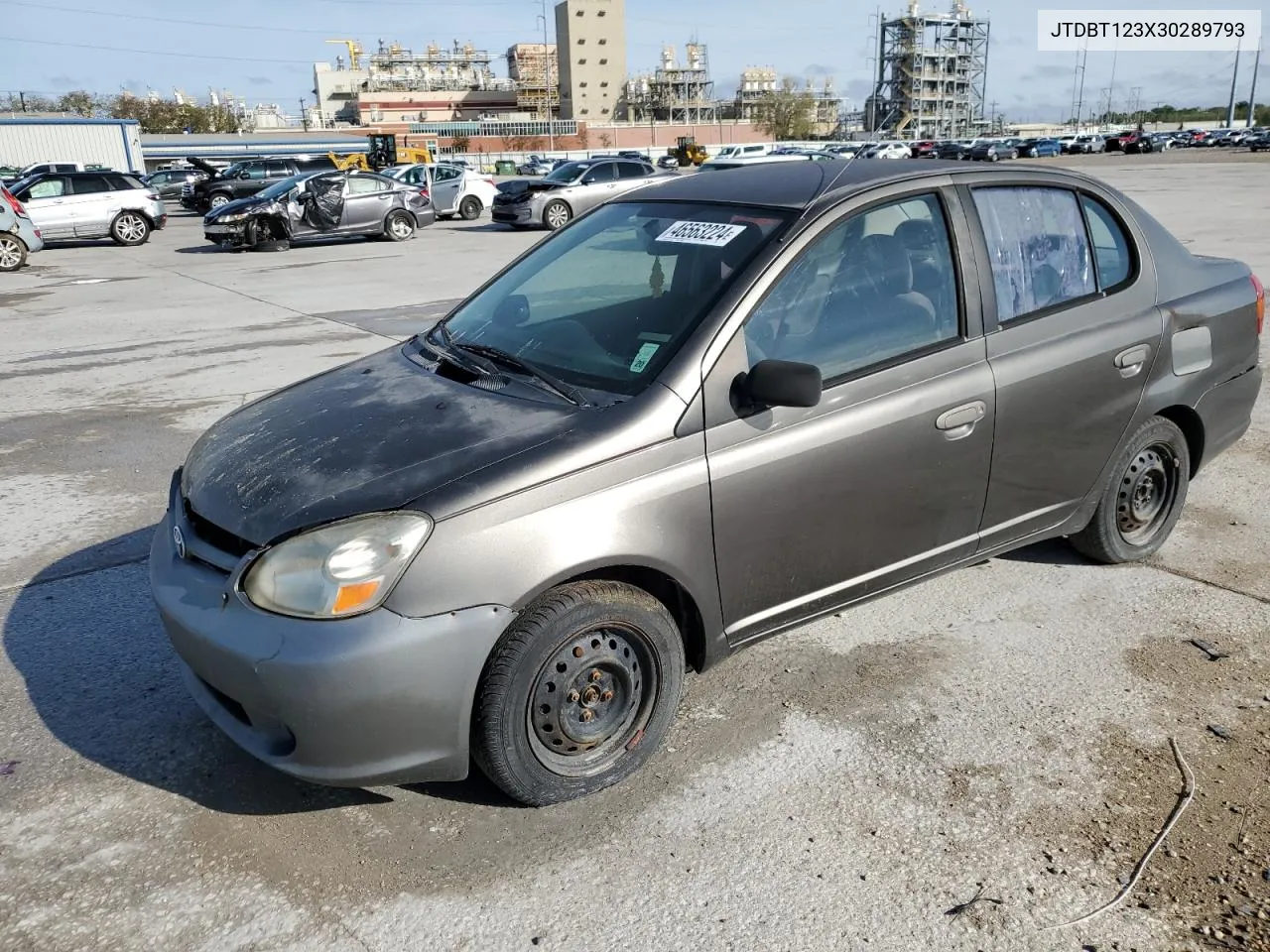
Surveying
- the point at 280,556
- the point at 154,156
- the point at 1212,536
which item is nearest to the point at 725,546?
the point at 280,556

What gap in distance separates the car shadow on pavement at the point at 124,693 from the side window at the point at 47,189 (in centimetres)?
2174

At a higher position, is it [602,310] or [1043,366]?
[602,310]

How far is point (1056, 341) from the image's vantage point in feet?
12.0

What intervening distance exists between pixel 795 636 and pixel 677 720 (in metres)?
0.75

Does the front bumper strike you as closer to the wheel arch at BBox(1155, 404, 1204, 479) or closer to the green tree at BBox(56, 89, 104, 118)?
the wheel arch at BBox(1155, 404, 1204, 479)

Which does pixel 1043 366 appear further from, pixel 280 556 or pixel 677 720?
pixel 280 556

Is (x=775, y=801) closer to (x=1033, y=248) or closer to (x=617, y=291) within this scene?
(x=617, y=291)

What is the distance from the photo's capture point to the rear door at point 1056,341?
3.57m

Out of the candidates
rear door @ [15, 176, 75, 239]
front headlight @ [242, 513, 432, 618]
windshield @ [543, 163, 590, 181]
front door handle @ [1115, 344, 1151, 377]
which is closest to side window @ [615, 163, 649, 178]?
windshield @ [543, 163, 590, 181]

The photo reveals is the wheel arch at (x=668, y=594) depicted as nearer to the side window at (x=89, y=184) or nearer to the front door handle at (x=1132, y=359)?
the front door handle at (x=1132, y=359)

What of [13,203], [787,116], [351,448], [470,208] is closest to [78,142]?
[470,208]

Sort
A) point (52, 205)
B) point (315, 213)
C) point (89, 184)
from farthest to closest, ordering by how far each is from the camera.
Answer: point (89, 184) < point (52, 205) < point (315, 213)

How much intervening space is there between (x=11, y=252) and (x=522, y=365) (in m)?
18.9

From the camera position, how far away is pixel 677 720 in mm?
3309
